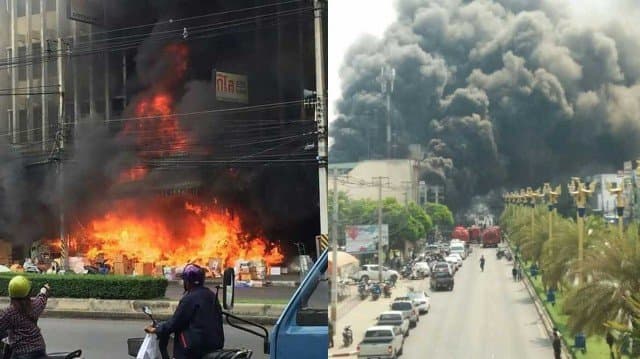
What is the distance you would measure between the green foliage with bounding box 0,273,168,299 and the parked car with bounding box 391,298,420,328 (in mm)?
3106

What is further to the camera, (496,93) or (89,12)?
(89,12)

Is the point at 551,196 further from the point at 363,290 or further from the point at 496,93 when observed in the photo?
the point at 363,290

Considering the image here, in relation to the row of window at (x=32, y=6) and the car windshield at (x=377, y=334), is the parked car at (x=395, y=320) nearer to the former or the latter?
the car windshield at (x=377, y=334)

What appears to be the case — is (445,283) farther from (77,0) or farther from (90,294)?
(77,0)

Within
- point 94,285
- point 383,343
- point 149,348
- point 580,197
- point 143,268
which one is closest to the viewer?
point 580,197

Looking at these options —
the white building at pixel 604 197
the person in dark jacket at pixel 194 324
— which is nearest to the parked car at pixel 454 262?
the white building at pixel 604 197

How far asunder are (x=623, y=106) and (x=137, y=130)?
15.8 ft

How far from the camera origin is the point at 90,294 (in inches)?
247

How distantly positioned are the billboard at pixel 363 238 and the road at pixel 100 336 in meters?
2.53

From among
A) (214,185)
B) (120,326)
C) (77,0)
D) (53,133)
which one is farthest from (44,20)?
(120,326)

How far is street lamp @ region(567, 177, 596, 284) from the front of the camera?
312cm

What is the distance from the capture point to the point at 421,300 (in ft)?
10.9

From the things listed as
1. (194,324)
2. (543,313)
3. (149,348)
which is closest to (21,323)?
(149,348)

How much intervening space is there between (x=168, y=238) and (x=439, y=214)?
13.4 ft
